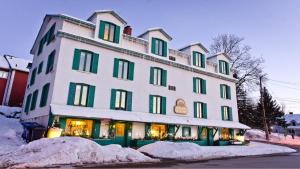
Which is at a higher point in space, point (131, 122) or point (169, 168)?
point (131, 122)

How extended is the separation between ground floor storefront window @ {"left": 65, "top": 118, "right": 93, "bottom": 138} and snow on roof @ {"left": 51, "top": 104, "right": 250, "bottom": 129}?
3.58 feet

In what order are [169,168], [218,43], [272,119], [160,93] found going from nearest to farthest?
1. [169,168]
2. [160,93]
3. [218,43]
4. [272,119]

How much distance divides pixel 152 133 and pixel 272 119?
39969mm

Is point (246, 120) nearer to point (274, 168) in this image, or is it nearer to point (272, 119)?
point (272, 119)

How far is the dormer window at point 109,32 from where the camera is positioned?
816 inches

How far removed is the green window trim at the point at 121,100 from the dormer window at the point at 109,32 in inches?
195

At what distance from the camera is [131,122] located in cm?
2041

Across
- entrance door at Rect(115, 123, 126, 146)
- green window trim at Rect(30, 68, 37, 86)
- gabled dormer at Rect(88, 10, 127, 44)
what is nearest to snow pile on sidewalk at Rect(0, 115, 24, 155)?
green window trim at Rect(30, 68, 37, 86)

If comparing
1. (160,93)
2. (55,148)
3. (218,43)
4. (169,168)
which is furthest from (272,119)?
(55,148)

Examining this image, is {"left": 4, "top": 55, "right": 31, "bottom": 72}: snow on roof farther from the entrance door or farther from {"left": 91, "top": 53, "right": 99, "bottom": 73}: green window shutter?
the entrance door

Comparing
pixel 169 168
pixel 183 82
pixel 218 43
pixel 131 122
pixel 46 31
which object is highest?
pixel 218 43

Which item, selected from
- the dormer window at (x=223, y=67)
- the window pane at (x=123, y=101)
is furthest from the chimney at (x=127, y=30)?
the dormer window at (x=223, y=67)

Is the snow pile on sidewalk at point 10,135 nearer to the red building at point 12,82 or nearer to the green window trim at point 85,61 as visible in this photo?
the green window trim at point 85,61

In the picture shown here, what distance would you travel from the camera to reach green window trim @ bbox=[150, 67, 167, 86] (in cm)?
2331
